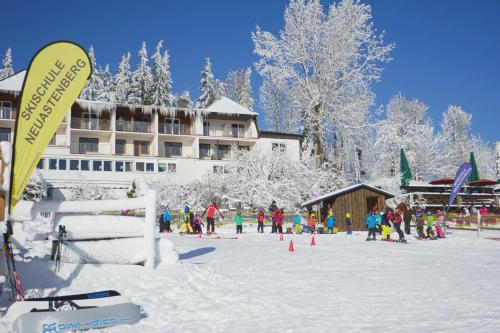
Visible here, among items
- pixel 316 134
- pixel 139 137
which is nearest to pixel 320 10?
pixel 316 134

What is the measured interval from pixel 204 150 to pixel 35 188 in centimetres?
1823

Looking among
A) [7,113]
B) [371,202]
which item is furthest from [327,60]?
[7,113]

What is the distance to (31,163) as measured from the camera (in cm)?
627

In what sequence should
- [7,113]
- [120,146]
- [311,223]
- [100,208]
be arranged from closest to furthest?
1. [100,208]
2. [311,223]
3. [7,113]
4. [120,146]

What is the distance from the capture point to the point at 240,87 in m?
67.0

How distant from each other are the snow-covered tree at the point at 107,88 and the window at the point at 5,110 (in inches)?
622

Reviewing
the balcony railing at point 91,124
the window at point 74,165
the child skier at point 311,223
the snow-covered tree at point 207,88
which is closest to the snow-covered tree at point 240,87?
the snow-covered tree at point 207,88

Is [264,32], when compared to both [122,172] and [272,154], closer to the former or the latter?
[272,154]

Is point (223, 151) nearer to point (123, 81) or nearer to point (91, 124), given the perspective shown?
point (91, 124)

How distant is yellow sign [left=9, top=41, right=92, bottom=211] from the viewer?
6.19 m

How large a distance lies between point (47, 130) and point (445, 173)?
180 feet

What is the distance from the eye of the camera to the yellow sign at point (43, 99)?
244 inches

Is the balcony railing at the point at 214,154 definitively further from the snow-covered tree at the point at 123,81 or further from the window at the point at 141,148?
the snow-covered tree at the point at 123,81

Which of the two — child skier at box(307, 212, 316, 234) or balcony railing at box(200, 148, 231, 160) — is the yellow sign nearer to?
child skier at box(307, 212, 316, 234)
